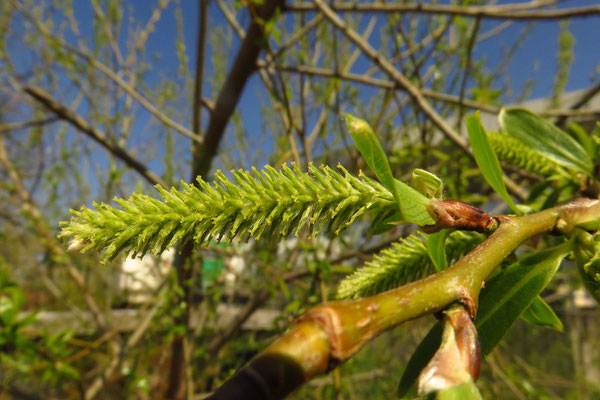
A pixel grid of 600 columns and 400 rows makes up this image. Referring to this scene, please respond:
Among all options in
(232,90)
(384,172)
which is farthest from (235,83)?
(384,172)

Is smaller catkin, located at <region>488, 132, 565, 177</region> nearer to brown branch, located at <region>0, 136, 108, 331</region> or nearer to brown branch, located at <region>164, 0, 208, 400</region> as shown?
brown branch, located at <region>164, 0, 208, 400</region>

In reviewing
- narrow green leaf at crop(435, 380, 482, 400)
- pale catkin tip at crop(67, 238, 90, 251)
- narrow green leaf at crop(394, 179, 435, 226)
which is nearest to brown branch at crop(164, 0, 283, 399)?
pale catkin tip at crop(67, 238, 90, 251)

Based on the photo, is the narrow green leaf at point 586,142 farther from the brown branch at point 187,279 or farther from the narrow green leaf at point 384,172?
the brown branch at point 187,279

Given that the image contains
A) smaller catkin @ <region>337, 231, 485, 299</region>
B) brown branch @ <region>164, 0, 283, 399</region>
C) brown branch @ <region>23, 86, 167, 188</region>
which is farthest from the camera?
brown branch @ <region>23, 86, 167, 188</region>

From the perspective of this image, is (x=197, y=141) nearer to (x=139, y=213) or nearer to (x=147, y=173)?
(x=147, y=173)

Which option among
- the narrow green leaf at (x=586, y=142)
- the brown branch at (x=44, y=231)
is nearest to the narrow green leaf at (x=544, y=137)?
the narrow green leaf at (x=586, y=142)

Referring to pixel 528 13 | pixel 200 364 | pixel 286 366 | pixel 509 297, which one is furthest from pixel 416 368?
pixel 200 364
